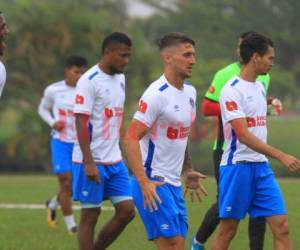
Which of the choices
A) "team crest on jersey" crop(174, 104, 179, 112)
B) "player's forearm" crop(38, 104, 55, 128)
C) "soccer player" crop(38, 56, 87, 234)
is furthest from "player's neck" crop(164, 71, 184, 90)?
"player's forearm" crop(38, 104, 55, 128)

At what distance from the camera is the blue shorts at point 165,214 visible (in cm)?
761

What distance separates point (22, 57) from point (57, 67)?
1.61m

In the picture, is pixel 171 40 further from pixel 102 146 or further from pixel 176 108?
pixel 102 146

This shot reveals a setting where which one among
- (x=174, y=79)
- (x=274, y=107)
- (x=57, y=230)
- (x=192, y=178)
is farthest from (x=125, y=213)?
(x=57, y=230)

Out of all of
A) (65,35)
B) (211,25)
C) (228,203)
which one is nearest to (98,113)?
(228,203)

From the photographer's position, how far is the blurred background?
44219mm

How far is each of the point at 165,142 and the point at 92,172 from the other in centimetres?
173

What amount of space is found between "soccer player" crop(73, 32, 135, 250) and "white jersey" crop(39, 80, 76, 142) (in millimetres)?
3460

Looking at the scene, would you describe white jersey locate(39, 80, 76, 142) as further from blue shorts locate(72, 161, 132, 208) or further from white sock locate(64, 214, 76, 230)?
blue shorts locate(72, 161, 132, 208)

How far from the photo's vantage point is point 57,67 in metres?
44.2

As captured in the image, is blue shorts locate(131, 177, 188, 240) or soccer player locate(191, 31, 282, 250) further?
soccer player locate(191, 31, 282, 250)

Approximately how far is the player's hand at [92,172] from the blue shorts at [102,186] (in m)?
0.11

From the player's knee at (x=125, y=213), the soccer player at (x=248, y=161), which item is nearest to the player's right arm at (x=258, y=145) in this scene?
the soccer player at (x=248, y=161)

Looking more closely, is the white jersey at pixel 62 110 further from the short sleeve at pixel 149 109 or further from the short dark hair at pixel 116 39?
the short sleeve at pixel 149 109
